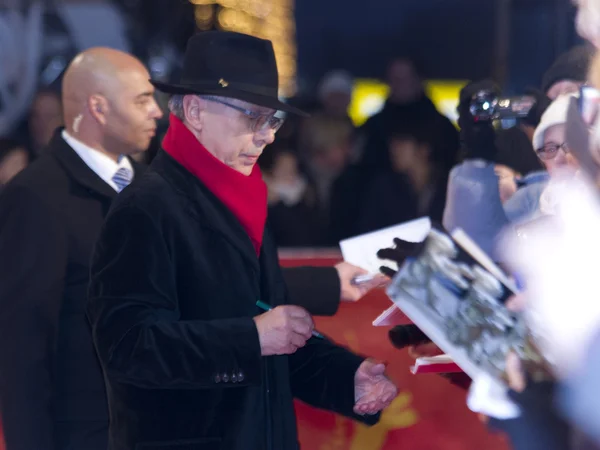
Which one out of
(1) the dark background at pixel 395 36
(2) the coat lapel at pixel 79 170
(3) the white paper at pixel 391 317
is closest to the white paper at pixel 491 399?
(3) the white paper at pixel 391 317

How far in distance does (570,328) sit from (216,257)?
0.94 m

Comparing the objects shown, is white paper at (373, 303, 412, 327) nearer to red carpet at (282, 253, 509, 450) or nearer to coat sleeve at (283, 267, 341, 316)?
coat sleeve at (283, 267, 341, 316)

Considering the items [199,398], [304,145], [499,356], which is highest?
[499,356]

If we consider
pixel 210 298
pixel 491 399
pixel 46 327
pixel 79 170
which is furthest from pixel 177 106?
pixel 491 399

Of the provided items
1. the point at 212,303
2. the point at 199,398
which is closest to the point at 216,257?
the point at 212,303

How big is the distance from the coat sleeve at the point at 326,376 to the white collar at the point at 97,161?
3.35 feet

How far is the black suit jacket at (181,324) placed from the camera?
2.28 m

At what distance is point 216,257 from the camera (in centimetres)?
241

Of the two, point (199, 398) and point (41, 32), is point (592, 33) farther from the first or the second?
point (41, 32)

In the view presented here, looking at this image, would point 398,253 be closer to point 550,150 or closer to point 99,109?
point 550,150

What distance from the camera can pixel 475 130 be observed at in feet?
9.91

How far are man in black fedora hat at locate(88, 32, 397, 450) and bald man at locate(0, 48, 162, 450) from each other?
0.61 metres

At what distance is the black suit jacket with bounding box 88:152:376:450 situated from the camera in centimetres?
228

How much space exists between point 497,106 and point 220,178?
36.7 inches
